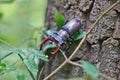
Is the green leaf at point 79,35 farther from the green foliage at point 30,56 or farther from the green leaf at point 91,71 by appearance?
the green leaf at point 91,71

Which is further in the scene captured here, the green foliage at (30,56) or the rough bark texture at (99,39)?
the rough bark texture at (99,39)

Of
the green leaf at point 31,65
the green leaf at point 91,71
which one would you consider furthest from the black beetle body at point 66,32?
the green leaf at point 91,71

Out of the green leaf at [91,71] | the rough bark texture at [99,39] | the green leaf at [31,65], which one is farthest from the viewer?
the rough bark texture at [99,39]

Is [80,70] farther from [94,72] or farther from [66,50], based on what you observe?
[94,72]

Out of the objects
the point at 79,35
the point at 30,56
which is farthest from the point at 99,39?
the point at 30,56

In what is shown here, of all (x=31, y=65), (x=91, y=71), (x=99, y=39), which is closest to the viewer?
(x=91, y=71)

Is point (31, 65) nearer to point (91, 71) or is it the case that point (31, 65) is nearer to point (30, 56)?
point (30, 56)
